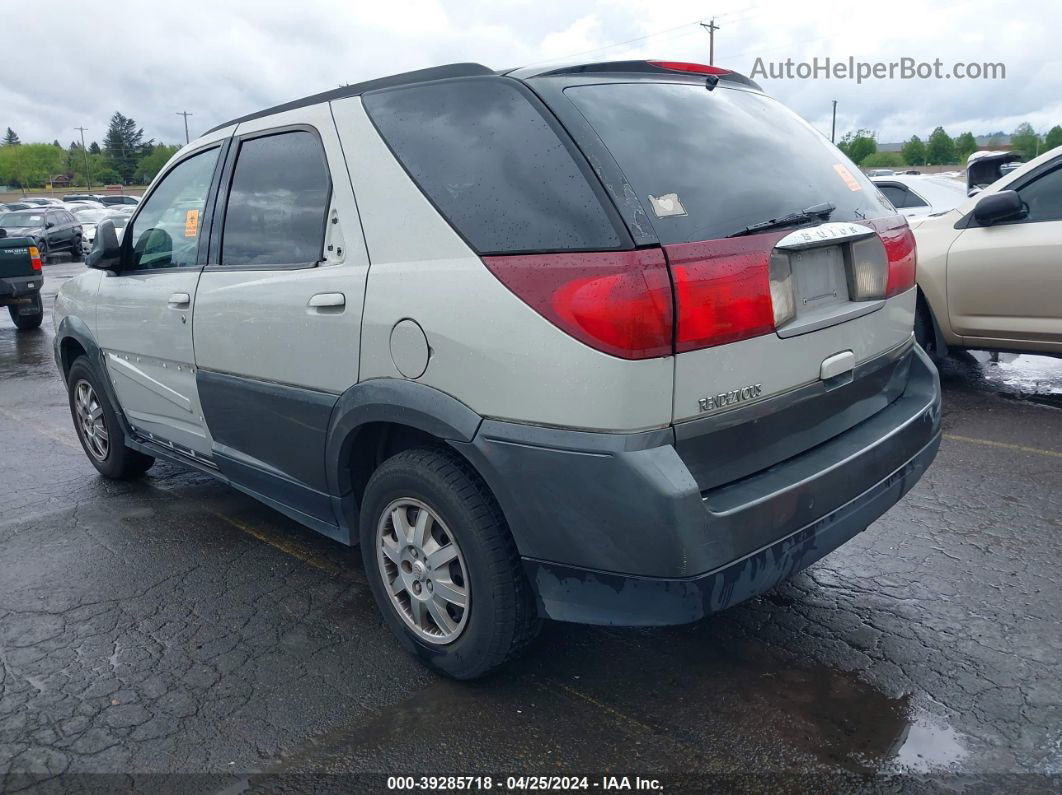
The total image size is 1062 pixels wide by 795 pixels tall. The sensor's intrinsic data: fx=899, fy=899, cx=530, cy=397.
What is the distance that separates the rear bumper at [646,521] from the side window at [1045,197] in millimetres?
4102

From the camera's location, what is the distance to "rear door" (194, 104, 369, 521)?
311cm

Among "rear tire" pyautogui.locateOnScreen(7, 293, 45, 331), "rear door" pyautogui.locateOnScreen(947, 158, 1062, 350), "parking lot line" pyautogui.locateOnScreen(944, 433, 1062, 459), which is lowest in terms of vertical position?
"parking lot line" pyautogui.locateOnScreen(944, 433, 1062, 459)

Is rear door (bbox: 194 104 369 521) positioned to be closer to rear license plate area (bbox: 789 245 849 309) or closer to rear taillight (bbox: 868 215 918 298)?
rear license plate area (bbox: 789 245 849 309)

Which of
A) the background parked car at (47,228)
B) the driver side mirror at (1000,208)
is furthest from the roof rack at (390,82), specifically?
the background parked car at (47,228)

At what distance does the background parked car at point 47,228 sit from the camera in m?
26.0

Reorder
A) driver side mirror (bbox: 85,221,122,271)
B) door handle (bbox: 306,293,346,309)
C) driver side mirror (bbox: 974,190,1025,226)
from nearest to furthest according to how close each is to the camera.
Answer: door handle (bbox: 306,293,346,309) < driver side mirror (bbox: 85,221,122,271) < driver side mirror (bbox: 974,190,1025,226)

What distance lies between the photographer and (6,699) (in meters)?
3.03

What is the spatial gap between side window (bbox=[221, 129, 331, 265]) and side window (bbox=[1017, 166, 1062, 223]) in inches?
192

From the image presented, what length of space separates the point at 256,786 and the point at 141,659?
95 centimetres

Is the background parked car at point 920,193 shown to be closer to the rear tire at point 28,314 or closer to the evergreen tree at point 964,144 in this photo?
the rear tire at point 28,314

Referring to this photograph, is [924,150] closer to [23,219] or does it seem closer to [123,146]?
[23,219]

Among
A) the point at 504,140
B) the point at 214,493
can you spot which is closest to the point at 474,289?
the point at 504,140

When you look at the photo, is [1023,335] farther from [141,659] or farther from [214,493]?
[141,659]

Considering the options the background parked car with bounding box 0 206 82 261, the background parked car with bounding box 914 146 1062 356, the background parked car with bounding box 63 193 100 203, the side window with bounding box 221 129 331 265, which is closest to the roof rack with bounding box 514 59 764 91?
the side window with bounding box 221 129 331 265
